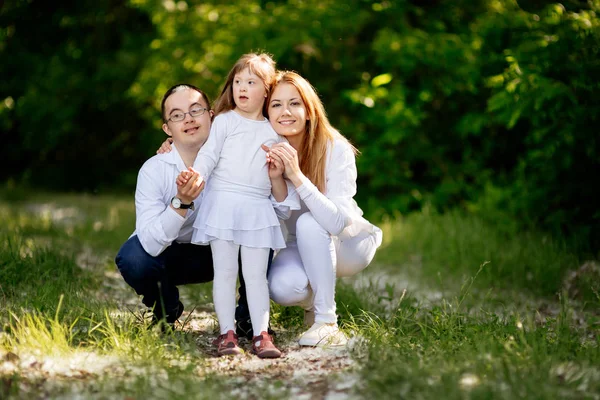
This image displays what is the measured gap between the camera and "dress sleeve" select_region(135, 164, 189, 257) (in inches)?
121

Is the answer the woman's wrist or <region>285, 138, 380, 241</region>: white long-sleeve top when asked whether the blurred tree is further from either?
the woman's wrist

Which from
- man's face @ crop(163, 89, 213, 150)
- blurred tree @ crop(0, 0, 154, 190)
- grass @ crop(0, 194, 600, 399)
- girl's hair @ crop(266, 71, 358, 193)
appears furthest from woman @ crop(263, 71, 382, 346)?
blurred tree @ crop(0, 0, 154, 190)

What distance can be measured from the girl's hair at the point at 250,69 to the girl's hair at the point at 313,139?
6 centimetres

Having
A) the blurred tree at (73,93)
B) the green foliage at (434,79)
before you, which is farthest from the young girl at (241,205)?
the blurred tree at (73,93)

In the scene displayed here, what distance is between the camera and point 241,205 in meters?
3.10

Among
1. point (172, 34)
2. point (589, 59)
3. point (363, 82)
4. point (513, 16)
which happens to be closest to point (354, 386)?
point (589, 59)

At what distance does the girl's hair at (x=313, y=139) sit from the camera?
3357 millimetres

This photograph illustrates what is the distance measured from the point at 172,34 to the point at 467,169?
3.86 meters

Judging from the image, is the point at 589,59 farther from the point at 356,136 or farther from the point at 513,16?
the point at 356,136

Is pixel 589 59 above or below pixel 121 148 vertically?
above

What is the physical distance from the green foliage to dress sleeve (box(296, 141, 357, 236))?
1.79 m

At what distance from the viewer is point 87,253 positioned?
5.28 metres

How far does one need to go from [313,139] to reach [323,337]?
968 millimetres

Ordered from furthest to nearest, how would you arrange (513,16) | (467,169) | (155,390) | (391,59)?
1. (467,169)
2. (391,59)
3. (513,16)
4. (155,390)
